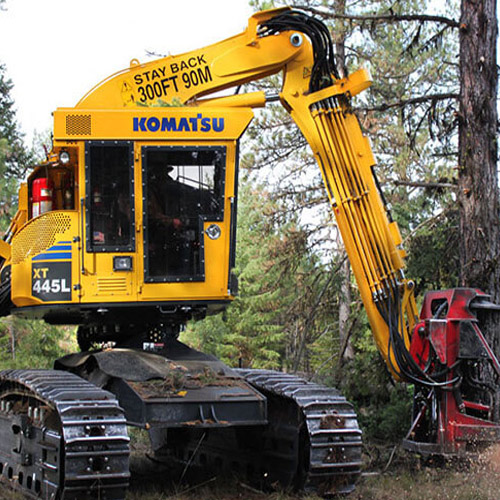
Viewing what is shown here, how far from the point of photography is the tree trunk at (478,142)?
10727 millimetres

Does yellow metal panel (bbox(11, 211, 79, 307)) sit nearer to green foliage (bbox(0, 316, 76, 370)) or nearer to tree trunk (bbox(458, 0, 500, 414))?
tree trunk (bbox(458, 0, 500, 414))

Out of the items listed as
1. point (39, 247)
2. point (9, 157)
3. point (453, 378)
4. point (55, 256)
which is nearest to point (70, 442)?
point (55, 256)

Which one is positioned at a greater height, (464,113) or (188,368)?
(464,113)

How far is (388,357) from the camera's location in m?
8.88

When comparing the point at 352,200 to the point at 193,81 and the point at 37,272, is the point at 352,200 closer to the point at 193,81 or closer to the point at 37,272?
the point at 193,81

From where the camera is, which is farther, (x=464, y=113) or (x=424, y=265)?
(x=424, y=265)

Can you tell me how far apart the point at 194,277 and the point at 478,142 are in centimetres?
453

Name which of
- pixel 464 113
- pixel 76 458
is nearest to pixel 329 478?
pixel 76 458

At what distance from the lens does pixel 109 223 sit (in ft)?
27.4

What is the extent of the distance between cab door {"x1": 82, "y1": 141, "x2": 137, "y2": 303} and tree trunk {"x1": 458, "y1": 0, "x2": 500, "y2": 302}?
4.64 m

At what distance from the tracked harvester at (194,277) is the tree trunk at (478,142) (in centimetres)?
→ 170

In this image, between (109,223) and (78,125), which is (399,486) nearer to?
(109,223)

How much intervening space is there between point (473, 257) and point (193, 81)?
14.0ft

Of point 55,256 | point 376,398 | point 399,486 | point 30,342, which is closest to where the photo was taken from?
point 55,256
